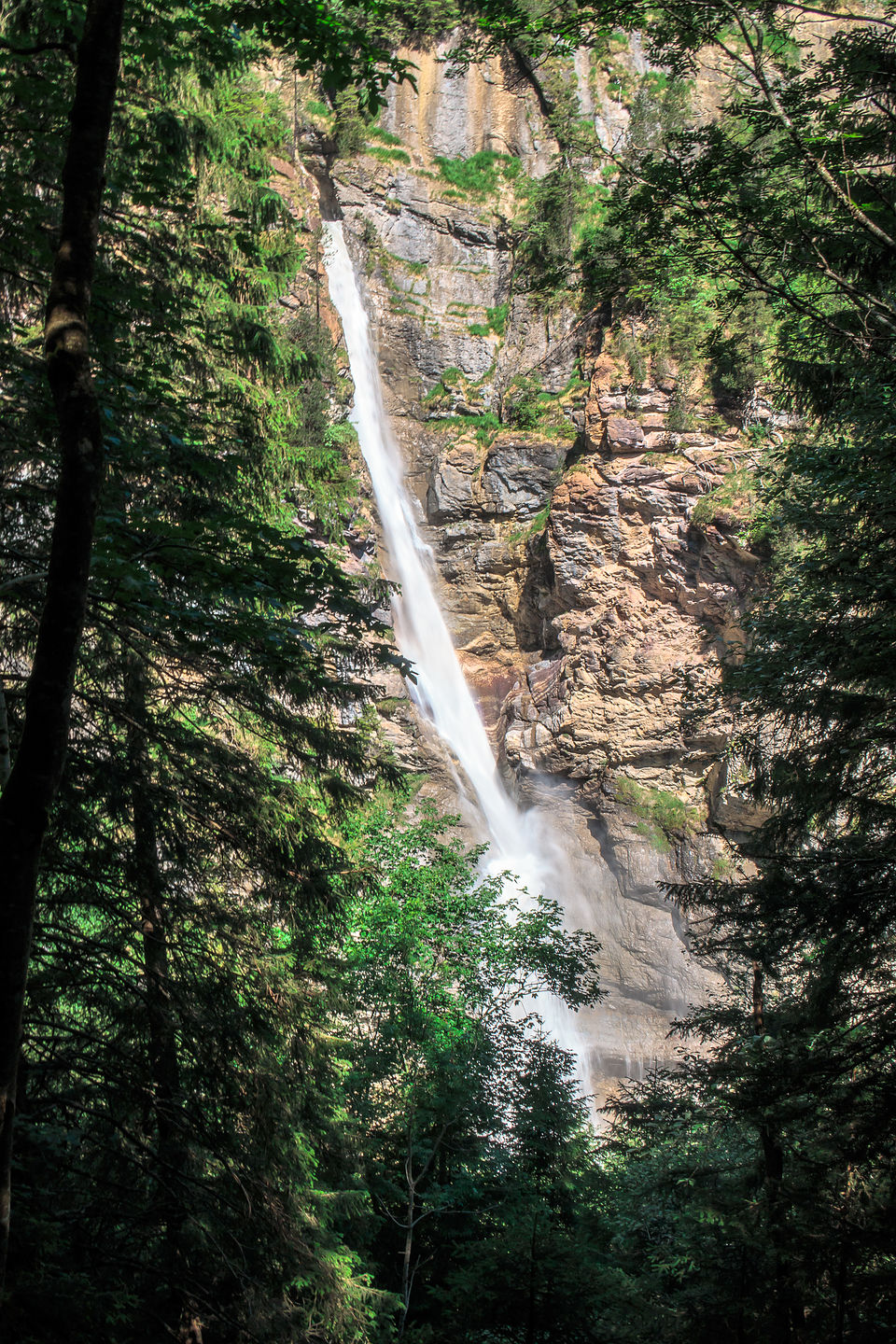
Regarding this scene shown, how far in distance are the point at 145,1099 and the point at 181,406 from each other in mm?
3767

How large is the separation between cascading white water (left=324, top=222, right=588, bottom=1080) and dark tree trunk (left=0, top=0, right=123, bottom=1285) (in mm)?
18511

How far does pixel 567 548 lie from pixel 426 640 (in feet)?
14.9

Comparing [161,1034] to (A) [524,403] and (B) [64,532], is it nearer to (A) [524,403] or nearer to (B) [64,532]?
(B) [64,532]

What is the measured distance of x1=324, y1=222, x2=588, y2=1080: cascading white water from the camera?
21.5 m

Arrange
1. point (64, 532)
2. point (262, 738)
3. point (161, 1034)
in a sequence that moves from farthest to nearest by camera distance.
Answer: point (262, 738) < point (161, 1034) < point (64, 532)

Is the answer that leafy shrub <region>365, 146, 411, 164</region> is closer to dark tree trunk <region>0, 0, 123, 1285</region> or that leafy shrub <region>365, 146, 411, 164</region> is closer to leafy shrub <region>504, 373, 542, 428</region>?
leafy shrub <region>504, 373, 542, 428</region>

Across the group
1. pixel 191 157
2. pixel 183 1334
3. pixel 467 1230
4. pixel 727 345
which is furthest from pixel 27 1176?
pixel 191 157

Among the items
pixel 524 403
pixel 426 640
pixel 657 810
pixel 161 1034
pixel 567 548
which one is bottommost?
pixel 161 1034

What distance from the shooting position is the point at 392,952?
1046cm

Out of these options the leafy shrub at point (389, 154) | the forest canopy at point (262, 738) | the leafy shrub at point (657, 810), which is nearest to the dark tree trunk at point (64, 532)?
the forest canopy at point (262, 738)

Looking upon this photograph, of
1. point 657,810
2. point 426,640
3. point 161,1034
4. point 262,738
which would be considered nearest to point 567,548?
point 426,640

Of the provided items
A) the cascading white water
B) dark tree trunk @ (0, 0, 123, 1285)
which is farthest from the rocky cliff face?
dark tree trunk @ (0, 0, 123, 1285)

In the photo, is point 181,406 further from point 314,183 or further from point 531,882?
point 314,183

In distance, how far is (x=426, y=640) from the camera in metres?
23.4
